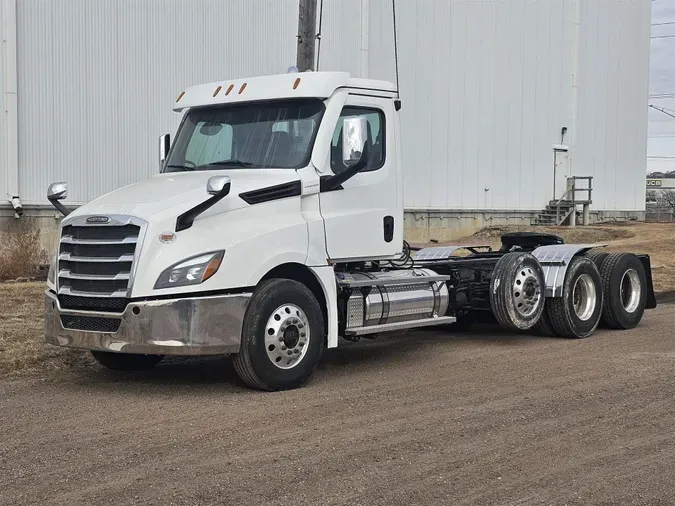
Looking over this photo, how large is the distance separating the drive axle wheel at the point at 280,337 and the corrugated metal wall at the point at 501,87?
2043 cm

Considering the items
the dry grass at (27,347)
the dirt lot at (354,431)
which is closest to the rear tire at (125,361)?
the dirt lot at (354,431)

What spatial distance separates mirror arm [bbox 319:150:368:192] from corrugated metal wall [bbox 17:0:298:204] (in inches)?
592

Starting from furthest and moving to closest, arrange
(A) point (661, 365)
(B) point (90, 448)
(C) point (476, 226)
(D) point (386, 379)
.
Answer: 1. (C) point (476, 226)
2. (A) point (661, 365)
3. (D) point (386, 379)
4. (B) point (90, 448)

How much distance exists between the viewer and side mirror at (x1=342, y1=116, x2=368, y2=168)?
883 centimetres

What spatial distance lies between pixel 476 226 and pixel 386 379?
25.0 meters

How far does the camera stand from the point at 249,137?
9102 millimetres

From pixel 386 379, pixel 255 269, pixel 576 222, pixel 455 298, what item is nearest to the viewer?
pixel 255 269

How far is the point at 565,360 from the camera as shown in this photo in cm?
992

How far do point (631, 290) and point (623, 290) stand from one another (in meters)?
0.13

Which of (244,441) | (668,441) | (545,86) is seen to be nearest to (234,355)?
(244,441)

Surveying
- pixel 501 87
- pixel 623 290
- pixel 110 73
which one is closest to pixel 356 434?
pixel 623 290

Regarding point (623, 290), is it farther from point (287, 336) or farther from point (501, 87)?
point (501, 87)

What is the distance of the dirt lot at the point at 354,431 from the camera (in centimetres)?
544

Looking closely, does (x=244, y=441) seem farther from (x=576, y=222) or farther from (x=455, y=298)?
(x=576, y=222)
